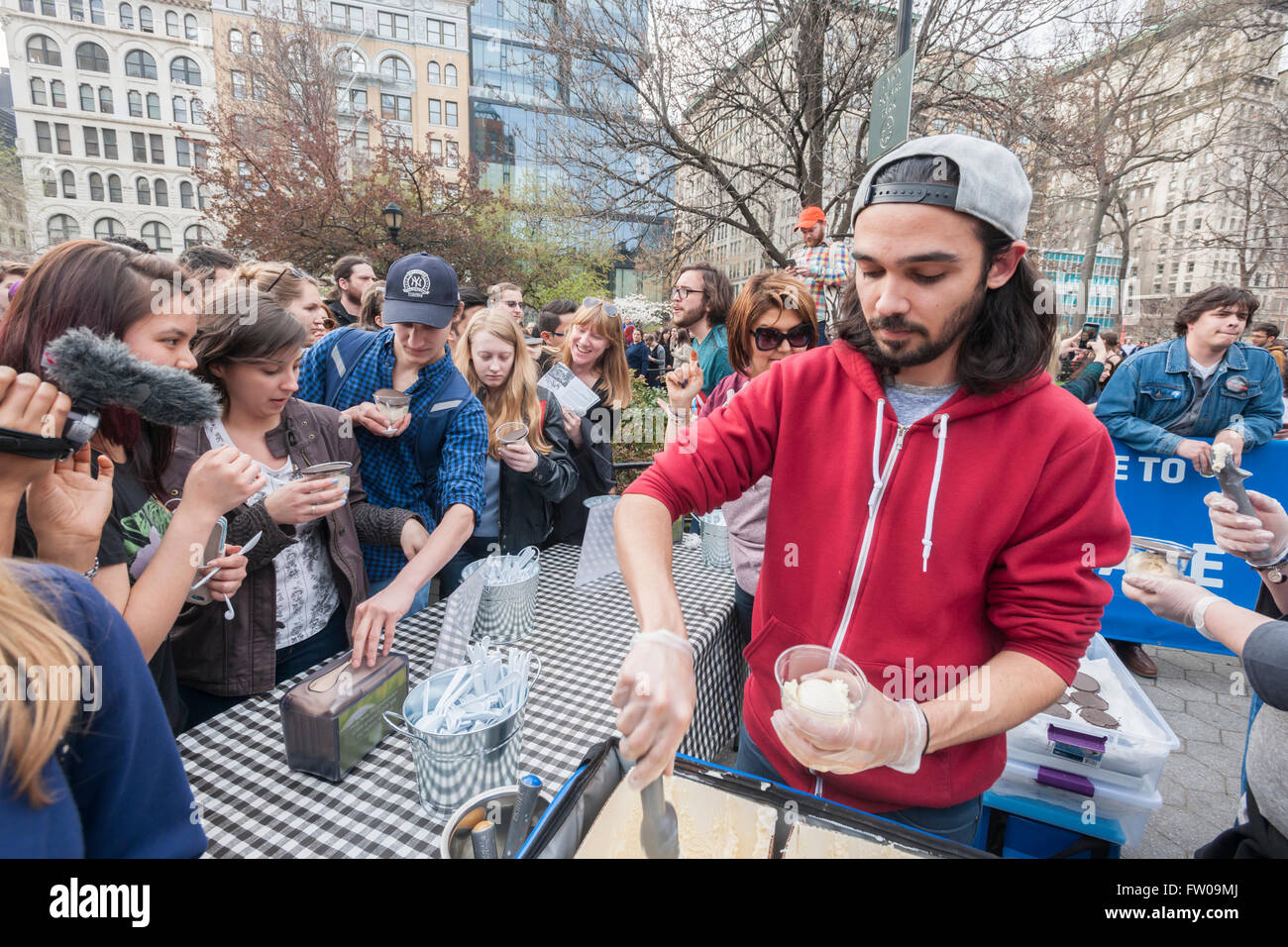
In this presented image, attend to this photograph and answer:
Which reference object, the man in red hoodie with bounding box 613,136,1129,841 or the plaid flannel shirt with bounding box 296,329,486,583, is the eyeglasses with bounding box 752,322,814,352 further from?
the plaid flannel shirt with bounding box 296,329,486,583

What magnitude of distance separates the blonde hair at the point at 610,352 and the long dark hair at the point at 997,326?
121 inches

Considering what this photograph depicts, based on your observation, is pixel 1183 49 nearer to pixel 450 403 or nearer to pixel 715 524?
pixel 715 524

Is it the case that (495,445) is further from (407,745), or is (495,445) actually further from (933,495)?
(933,495)

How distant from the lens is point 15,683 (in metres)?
0.72

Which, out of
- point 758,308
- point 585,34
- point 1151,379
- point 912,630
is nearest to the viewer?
point 912,630

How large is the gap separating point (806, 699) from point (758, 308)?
1.94 meters

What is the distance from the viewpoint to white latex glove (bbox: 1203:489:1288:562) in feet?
5.88

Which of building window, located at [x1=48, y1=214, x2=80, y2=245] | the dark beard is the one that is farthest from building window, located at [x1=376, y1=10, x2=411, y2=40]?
the dark beard

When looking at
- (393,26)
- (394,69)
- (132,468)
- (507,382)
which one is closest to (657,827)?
(132,468)

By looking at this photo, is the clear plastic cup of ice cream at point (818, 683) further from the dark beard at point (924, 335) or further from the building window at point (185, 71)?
the building window at point (185, 71)

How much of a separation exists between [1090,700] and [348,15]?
58.5 meters

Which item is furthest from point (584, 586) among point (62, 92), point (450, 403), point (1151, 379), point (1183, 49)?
point (62, 92)

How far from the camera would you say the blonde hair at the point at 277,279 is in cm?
348

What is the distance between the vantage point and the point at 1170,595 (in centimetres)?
179
